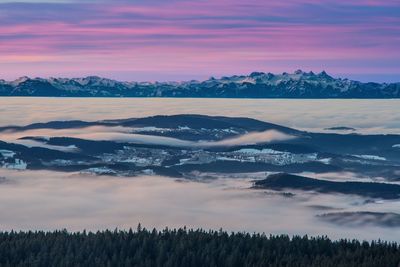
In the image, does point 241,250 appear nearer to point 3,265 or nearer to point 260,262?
point 260,262

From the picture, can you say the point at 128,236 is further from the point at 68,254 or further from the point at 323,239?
the point at 323,239

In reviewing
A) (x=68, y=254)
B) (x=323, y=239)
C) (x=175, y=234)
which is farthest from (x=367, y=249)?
(x=68, y=254)

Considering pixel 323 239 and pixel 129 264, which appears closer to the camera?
pixel 129 264

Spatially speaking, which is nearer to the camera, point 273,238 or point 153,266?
point 153,266

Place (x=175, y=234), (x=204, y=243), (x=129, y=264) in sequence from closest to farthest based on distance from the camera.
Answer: (x=129, y=264) < (x=204, y=243) < (x=175, y=234)

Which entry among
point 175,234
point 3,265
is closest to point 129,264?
point 3,265

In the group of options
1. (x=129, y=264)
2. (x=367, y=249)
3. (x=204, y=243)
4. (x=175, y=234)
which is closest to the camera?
(x=129, y=264)
